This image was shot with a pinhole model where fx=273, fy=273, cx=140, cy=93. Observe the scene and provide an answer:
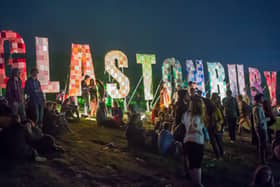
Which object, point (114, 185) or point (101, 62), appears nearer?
point (114, 185)

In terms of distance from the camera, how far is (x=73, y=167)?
652 cm

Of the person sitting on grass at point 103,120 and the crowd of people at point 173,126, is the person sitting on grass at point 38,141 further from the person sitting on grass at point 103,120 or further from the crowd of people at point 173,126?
the person sitting on grass at point 103,120

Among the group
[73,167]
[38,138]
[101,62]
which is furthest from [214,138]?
[101,62]

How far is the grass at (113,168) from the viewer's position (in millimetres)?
5797

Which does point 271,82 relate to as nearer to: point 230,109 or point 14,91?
point 230,109

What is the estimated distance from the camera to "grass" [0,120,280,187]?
228 inches

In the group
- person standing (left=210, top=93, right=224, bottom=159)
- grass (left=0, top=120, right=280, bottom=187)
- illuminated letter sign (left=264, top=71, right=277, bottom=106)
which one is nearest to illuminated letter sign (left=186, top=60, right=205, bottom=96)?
illuminated letter sign (left=264, top=71, right=277, bottom=106)

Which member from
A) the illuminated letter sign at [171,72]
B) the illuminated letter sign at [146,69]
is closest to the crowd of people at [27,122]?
the illuminated letter sign at [146,69]

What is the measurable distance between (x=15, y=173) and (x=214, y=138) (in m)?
5.37

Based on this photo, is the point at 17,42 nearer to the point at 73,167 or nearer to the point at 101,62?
the point at 73,167

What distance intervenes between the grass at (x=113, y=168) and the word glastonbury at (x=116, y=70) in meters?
4.58

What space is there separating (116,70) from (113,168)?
33.7ft

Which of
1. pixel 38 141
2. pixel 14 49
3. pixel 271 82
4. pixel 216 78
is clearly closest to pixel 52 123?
pixel 38 141

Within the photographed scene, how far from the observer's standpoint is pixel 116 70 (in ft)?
54.3
